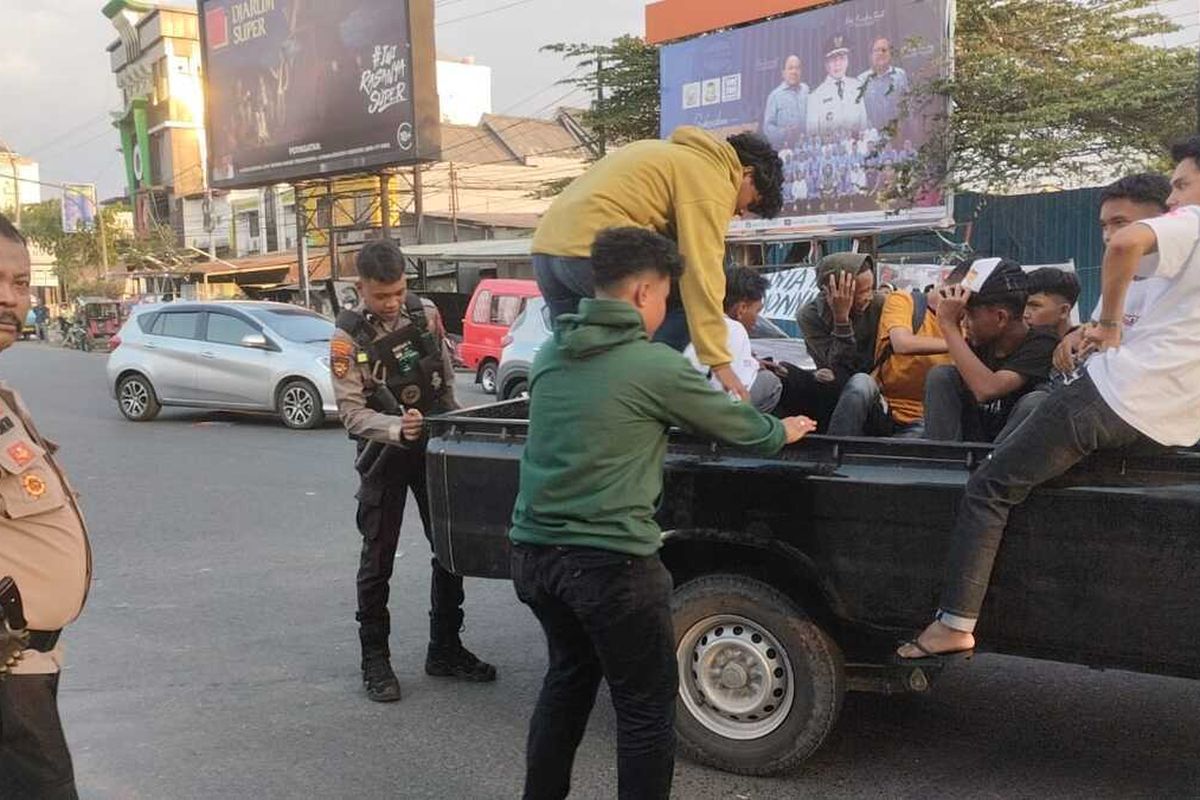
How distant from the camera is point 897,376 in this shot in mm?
4328

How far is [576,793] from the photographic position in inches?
133

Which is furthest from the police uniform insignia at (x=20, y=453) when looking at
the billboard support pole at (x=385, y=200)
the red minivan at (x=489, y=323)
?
the billboard support pole at (x=385, y=200)

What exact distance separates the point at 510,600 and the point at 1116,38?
18.3 m

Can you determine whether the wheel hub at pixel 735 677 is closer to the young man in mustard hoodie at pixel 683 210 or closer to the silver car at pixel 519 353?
the young man in mustard hoodie at pixel 683 210

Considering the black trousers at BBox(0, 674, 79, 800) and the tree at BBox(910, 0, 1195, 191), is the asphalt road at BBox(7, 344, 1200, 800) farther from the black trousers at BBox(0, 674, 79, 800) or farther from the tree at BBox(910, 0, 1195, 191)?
the tree at BBox(910, 0, 1195, 191)

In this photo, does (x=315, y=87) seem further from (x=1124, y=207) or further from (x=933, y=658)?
(x=933, y=658)

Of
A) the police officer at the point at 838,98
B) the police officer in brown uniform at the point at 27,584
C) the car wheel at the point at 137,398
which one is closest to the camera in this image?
the police officer in brown uniform at the point at 27,584

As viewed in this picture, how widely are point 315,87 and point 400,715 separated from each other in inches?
1065

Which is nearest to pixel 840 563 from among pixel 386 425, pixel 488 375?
pixel 386 425

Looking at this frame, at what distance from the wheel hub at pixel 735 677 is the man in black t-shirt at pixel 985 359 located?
1020 mm

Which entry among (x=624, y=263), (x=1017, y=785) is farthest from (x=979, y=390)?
(x=624, y=263)

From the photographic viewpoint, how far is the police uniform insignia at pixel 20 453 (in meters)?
2.12

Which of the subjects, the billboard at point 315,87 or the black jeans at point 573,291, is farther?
the billboard at point 315,87

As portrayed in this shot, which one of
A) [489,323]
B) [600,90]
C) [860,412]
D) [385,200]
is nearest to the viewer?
[860,412]
